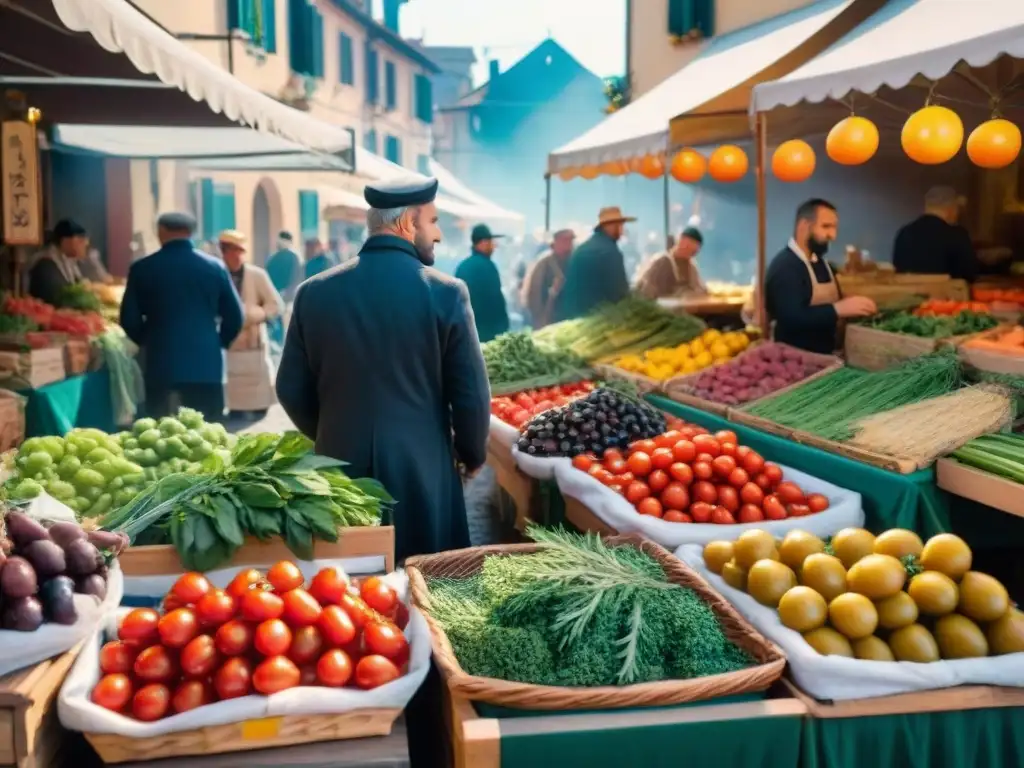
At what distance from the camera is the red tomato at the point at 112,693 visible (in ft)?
7.94

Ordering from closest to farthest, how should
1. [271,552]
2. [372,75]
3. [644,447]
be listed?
1. [271,552]
2. [644,447]
3. [372,75]

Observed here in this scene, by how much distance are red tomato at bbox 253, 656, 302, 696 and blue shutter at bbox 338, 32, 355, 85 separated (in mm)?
24855

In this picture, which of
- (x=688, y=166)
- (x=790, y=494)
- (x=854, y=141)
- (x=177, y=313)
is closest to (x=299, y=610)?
(x=790, y=494)

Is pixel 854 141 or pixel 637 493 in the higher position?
pixel 854 141

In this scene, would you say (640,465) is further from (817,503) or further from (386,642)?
(386,642)

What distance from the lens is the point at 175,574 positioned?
3174 millimetres

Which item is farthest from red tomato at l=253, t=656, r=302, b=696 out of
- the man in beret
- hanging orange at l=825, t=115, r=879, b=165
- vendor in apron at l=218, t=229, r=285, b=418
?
the man in beret

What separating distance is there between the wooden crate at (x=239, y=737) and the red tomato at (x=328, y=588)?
1.11 feet

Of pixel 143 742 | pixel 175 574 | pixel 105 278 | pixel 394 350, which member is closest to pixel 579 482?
pixel 394 350

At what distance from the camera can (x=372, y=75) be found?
28.7m

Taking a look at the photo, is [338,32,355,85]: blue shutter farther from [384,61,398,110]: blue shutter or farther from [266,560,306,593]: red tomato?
[266,560,306,593]: red tomato

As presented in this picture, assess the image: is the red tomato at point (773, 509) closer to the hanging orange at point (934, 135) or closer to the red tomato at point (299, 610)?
the red tomato at point (299, 610)

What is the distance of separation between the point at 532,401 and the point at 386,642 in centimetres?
393

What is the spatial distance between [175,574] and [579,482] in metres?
1.90
